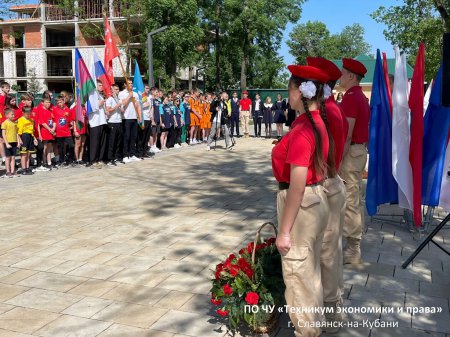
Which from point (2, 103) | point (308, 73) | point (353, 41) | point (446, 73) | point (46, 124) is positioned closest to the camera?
point (308, 73)

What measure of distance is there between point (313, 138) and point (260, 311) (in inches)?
52.3

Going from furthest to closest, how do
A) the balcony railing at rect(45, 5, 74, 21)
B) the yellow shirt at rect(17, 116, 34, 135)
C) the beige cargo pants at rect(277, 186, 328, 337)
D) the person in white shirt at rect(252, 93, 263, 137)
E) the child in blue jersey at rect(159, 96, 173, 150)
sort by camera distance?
the balcony railing at rect(45, 5, 74, 21) → the person in white shirt at rect(252, 93, 263, 137) → the child in blue jersey at rect(159, 96, 173, 150) → the yellow shirt at rect(17, 116, 34, 135) → the beige cargo pants at rect(277, 186, 328, 337)

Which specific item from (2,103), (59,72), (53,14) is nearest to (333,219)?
(2,103)

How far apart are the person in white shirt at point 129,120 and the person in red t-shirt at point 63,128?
1398 mm

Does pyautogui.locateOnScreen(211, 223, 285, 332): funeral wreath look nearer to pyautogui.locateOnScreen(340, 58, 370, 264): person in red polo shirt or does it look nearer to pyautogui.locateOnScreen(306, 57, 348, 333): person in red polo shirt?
pyautogui.locateOnScreen(306, 57, 348, 333): person in red polo shirt

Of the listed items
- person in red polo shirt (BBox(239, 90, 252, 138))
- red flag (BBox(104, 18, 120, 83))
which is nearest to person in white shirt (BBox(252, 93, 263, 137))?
person in red polo shirt (BBox(239, 90, 252, 138))

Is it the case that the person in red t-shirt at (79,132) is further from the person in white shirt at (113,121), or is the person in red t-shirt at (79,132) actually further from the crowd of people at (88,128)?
the person in white shirt at (113,121)

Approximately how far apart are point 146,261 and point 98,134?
7.23 m

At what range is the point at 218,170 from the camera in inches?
460

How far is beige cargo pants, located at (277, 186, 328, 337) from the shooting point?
304 cm

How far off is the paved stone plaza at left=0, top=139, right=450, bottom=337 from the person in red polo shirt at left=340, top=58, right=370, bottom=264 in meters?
0.33

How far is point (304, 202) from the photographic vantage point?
3023mm

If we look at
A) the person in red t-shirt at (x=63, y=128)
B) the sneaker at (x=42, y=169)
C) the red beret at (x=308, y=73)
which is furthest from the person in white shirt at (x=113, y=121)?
the red beret at (x=308, y=73)

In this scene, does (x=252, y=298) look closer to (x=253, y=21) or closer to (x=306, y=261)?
(x=306, y=261)
